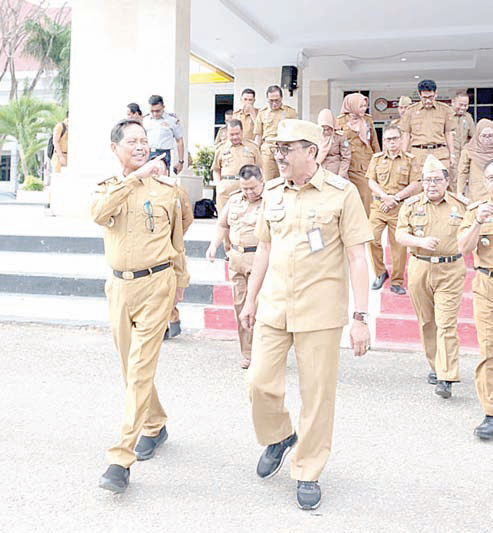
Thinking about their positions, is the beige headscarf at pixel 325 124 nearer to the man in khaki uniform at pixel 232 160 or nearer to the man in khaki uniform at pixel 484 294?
the man in khaki uniform at pixel 232 160

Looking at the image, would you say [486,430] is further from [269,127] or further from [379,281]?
[269,127]

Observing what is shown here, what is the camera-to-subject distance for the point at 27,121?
2617 centimetres

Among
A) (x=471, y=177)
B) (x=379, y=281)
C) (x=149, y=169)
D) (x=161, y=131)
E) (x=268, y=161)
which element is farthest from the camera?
(x=268, y=161)

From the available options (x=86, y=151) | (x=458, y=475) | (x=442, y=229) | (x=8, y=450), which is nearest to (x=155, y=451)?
(x=8, y=450)

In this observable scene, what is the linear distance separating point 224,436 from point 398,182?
425cm

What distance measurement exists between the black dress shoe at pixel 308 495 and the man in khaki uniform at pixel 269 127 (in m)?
6.62

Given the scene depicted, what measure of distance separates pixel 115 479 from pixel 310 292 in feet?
4.00

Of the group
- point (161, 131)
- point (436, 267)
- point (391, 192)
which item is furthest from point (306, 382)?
point (161, 131)

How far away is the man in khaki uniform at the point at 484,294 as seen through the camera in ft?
13.8

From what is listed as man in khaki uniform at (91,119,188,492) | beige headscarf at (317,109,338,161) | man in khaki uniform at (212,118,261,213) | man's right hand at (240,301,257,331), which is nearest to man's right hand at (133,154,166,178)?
man in khaki uniform at (91,119,188,492)

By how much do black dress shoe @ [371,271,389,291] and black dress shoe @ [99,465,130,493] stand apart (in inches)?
187

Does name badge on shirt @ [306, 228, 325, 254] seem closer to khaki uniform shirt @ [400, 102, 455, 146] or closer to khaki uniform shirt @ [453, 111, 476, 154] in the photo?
khaki uniform shirt @ [400, 102, 455, 146]

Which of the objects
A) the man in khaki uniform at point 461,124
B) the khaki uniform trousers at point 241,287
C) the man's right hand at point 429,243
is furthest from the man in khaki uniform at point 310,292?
the man in khaki uniform at point 461,124

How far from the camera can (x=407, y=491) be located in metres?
3.40
